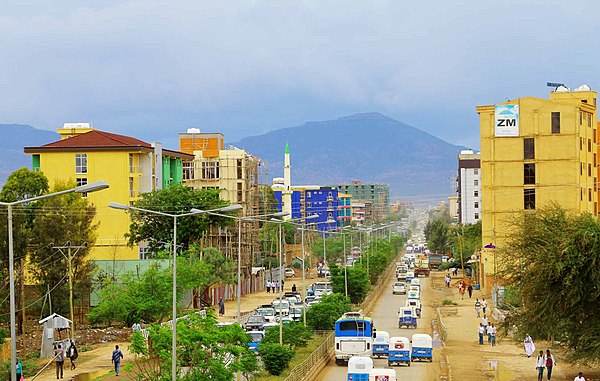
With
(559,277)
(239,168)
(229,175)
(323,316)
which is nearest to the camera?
(559,277)

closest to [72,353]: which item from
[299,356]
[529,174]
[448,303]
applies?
[299,356]

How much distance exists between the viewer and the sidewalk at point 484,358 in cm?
4422

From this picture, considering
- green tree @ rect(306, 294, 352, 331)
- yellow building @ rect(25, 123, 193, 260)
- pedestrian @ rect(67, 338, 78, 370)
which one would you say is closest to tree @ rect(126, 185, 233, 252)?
yellow building @ rect(25, 123, 193, 260)

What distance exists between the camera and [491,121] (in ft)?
284

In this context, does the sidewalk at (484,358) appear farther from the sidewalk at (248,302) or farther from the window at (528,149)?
the window at (528,149)

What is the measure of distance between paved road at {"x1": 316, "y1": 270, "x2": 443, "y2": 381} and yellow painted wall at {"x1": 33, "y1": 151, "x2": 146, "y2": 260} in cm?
2173

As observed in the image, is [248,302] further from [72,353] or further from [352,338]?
[72,353]

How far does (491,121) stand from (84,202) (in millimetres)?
34989

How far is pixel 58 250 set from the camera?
204 feet

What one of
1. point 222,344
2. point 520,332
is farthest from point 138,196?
point 222,344

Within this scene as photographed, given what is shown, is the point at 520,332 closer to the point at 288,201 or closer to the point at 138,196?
the point at 138,196

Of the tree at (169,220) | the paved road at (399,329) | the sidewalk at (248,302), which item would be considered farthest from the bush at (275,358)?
the tree at (169,220)

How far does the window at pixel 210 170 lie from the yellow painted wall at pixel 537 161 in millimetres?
39288

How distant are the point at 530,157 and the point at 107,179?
34618 mm
